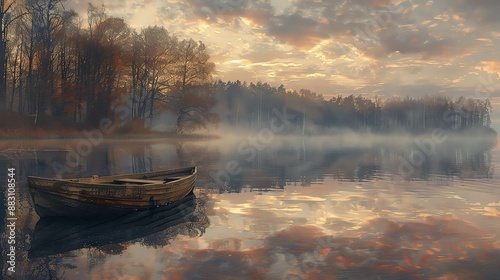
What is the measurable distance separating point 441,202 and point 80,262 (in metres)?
15.8

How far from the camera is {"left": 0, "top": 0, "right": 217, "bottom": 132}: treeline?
54594mm

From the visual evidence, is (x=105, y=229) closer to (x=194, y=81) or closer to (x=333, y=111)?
(x=194, y=81)

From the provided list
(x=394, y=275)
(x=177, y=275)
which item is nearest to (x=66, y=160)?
(x=177, y=275)

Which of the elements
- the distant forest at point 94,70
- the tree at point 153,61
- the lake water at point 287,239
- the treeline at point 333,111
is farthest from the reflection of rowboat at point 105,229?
the treeline at point 333,111

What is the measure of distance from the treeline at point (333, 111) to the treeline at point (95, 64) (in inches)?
2939

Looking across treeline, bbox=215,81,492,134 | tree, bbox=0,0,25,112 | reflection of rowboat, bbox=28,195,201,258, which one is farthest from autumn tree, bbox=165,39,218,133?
treeline, bbox=215,81,492,134

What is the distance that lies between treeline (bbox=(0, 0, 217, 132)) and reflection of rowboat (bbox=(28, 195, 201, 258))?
4207cm

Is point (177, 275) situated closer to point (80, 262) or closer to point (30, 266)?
point (80, 262)

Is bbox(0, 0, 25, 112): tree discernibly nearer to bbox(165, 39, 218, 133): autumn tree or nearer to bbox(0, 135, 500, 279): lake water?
bbox(165, 39, 218, 133): autumn tree

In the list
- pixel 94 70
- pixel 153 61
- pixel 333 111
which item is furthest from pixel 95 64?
pixel 333 111

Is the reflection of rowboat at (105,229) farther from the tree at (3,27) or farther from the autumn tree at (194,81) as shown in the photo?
the autumn tree at (194,81)

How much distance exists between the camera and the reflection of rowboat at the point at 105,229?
11745 millimetres

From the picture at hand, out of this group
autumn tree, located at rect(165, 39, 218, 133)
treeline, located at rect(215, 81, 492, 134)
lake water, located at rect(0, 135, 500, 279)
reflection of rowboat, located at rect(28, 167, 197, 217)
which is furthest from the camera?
treeline, located at rect(215, 81, 492, 134)

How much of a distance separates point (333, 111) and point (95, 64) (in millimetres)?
136971
